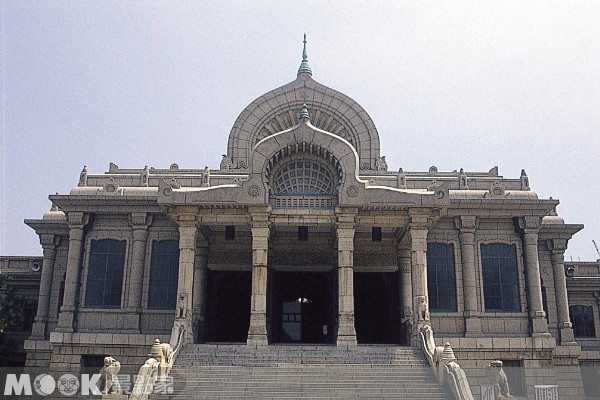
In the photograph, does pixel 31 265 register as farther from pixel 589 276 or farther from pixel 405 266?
pixel 589 276

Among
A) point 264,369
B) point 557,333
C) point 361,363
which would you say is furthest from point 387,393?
point 557,333

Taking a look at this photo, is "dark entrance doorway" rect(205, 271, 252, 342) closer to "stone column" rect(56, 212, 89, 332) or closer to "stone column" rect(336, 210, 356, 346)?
→ "stone column" rect(56, 212, 89, 332)

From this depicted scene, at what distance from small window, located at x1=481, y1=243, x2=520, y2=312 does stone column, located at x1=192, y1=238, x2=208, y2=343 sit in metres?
13.2

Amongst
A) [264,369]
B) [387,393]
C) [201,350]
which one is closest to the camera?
[387,393]

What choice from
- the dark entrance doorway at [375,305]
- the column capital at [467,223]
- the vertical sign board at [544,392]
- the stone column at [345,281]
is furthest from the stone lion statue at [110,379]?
the vertical sign board at [544,392]

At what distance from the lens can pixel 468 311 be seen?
92.5 feet

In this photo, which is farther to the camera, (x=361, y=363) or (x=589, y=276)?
(x=589, y=276)

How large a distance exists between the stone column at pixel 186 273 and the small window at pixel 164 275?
121 inches

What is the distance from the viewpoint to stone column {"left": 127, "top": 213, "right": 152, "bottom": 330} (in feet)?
93.5

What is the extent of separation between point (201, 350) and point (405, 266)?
35.2ft

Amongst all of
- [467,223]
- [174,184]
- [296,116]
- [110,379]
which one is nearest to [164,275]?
[174,184]

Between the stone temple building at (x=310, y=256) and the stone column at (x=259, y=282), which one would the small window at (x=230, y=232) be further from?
the stone column at (x=259, y=282)

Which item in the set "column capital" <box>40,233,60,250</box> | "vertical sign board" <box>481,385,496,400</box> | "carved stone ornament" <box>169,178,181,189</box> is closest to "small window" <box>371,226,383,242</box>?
"vertical sign board" <box>481,385,496,400</box>

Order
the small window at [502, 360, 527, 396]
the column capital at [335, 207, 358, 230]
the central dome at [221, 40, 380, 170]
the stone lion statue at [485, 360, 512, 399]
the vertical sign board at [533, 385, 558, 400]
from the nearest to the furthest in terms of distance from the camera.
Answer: the stone lion statue at [485, 360, 512, 399], the column capital at [335, 207, 358, 230], the vertical sign board at [533, 385, 558, 400], the small window at [502, 360, 527, 396], the central dome at [221, 40, 380, 170]
